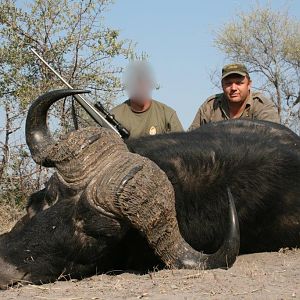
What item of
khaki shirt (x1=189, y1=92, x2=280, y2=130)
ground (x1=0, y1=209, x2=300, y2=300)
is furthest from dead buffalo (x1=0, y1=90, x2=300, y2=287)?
khaki shirt (x1=189, y1=92, x2=280, y2=130)

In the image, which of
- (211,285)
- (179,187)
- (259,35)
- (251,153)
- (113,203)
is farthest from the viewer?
(259,35)

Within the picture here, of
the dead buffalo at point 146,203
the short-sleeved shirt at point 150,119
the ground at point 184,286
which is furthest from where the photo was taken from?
the short-sleeved shirt at point 150,119

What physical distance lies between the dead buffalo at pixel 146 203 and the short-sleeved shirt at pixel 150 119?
3502mm

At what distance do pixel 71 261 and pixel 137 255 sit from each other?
0.56m

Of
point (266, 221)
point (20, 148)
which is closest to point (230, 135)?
point (266, 221)

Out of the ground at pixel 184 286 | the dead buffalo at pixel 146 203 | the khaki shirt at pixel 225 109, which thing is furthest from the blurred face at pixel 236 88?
the ground at pixel 184 286

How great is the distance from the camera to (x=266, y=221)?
5375mm

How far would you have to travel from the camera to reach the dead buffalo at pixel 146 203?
4.52 meters

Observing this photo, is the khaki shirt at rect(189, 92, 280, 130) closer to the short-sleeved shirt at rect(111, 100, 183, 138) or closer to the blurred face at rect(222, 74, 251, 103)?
the blurred face at rect(222, 74, 251, 103)

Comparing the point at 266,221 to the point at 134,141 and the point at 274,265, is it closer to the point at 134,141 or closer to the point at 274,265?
the point at 274,265

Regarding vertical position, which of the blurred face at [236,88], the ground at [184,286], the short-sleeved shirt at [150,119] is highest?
the blurred face at [236,88]

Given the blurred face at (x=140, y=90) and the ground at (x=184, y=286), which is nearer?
the ground at (x=184, y=286)

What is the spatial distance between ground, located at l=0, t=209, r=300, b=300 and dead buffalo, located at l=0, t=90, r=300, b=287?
0.45 feet

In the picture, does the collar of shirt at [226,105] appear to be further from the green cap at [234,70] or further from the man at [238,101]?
the green cap at [234,70]
